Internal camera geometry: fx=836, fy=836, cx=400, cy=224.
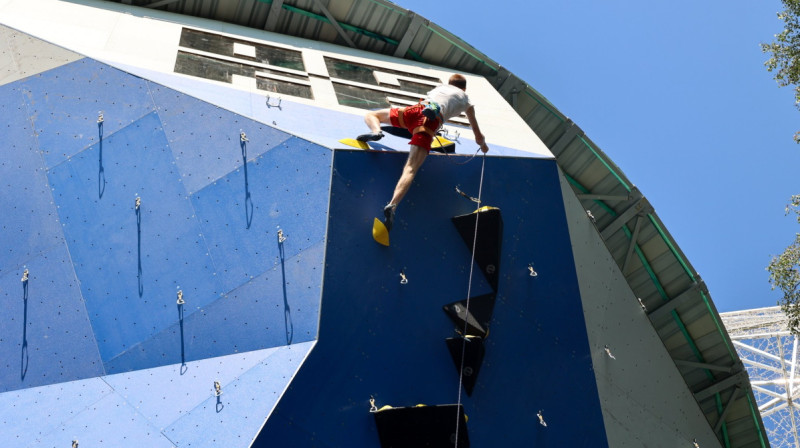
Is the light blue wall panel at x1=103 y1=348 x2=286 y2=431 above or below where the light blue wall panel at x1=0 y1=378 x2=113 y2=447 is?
above

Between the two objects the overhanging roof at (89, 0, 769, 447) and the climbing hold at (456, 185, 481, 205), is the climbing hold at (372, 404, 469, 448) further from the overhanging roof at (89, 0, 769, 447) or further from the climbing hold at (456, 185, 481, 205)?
the overhanging roof at (89, 0, 769, 447)

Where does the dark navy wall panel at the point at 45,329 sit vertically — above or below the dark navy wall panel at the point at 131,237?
below

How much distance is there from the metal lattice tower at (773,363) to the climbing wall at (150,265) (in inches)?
790

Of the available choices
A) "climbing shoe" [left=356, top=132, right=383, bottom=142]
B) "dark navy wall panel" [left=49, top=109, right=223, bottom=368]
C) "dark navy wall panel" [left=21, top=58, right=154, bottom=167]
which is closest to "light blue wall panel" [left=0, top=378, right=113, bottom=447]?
"dark navy wall panel" [left=49, top=109, right=223, bottom=368]

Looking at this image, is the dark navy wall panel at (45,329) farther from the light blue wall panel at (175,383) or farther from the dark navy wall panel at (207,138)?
the dark navy wall panel at (207,138)

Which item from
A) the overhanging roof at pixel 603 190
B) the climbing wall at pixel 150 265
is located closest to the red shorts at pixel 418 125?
the climbing wall at pixel 150 265

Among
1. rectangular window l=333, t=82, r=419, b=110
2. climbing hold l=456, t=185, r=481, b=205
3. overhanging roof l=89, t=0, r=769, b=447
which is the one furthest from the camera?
overhanging roof l=89, t=0, r=769, b=447

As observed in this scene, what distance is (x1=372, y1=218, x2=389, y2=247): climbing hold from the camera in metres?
10.8

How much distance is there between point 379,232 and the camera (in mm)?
10750

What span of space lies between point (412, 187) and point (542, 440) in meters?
3.95

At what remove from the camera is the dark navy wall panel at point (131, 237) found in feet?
34.7

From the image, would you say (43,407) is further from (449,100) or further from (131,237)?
(449,100)

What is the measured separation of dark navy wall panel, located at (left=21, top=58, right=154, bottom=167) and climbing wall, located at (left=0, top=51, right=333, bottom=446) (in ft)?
0.08

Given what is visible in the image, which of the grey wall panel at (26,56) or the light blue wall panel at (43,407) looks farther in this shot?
the grey wall panel at (26,56)
